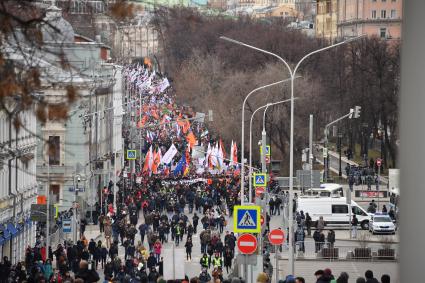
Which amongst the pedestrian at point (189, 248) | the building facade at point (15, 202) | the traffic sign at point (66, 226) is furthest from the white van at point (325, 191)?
the traffic sign at point (66, 226)

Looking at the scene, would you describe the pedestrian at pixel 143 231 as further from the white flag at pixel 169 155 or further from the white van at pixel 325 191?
the white flag at pixel 169 155

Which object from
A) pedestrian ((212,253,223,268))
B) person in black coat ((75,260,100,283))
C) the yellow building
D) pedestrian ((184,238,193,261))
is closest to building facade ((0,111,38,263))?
pedestrian ((184,238,193,261))

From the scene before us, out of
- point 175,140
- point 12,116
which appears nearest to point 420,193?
point 12,116

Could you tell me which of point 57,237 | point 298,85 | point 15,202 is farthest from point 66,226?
point 298,85

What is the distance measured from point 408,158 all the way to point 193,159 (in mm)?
68066

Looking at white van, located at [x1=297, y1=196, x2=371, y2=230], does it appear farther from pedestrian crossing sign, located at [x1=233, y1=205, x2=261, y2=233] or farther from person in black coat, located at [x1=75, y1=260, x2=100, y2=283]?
person in black coat, located at [x1=75, y1=260, x2=100, y2=283]

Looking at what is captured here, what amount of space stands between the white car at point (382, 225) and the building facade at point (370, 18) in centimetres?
10751

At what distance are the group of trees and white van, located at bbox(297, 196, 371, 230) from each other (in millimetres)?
14303

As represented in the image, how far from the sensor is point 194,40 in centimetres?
16925

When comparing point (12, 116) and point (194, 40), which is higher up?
point (194, 40)

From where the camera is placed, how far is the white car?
175ft

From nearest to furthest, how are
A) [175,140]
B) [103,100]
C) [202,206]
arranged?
[202,206], [103,100], [175,140]

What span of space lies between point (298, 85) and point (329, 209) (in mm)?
43774

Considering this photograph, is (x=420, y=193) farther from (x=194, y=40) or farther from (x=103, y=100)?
(x=194, y=40)
